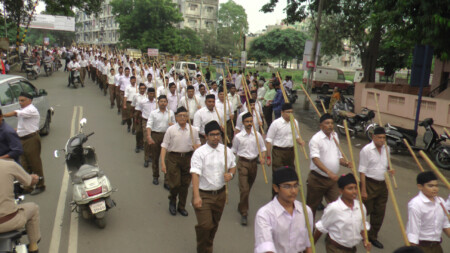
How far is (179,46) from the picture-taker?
40.8 meters

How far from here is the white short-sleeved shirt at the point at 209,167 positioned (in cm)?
432

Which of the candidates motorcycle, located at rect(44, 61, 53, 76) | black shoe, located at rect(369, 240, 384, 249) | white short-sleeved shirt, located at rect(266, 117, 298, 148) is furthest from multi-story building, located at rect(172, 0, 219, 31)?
black shoe, located at rect(369, 240, 384, 249)

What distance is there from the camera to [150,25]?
39.6m

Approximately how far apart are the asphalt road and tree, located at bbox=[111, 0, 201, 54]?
3095 centimetres

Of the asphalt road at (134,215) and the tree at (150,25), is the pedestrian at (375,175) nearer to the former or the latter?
the asphalt road at (134,215)

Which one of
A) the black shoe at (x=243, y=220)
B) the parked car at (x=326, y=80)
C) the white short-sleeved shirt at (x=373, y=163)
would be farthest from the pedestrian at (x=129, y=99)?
the parked car at (x=326, y=80)

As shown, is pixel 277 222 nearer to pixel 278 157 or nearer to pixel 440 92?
pixel 278 157

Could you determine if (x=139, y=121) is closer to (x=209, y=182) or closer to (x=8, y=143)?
(x=8, y=143)

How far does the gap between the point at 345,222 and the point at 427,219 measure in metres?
0.86

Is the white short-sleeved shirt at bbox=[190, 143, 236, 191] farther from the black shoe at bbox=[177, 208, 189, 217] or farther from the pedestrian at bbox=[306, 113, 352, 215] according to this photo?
the black shoe at bbox=[177, 208, 189, 217]

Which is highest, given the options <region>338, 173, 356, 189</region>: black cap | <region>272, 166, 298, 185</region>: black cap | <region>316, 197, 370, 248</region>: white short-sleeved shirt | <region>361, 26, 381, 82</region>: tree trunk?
<region>361, 26, 381, 82</region>: tree trunk

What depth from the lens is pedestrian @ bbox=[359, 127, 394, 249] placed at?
4.84m

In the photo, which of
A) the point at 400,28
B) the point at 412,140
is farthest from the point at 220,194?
the point at 400,28

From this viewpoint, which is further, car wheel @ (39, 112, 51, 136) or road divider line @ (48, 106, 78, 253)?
car wheel @ (39, 112, 51, 136)
